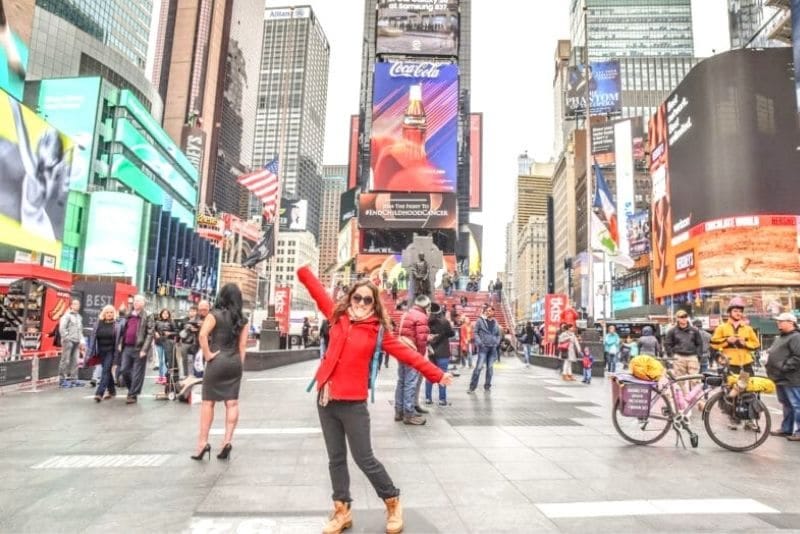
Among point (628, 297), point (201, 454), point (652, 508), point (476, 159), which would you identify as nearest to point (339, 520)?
point (652, 508)

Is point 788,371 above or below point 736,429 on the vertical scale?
above

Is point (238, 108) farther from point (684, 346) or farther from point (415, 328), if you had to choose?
point (684, 346)

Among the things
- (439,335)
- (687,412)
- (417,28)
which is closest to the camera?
(687,412)

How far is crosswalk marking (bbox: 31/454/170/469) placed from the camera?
5.12 metres

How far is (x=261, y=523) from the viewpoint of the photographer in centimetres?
362

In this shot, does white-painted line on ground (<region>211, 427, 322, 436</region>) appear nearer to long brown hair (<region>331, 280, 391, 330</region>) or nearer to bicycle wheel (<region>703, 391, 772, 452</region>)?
long brown hair (<region>331, 280, 391, 330</region>)

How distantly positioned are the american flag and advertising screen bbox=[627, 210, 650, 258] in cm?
5999

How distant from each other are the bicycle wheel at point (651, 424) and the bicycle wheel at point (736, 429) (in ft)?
1.56

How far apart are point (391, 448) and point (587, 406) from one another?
5253mm

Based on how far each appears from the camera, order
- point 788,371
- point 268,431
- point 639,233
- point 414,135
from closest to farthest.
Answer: point 268,431
point 788,371
point 414,135
point 639,233

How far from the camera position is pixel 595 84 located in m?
27.8

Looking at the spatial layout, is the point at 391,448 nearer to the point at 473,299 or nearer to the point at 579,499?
the point at 579,499

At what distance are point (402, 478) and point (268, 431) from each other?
2787 mm

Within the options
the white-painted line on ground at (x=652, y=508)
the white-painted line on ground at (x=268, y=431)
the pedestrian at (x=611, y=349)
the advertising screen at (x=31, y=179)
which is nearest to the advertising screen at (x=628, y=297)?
the pedestrian at (x=611, y=349)
